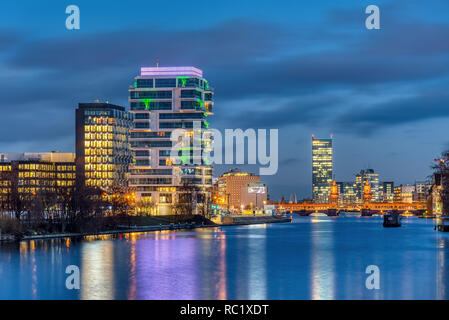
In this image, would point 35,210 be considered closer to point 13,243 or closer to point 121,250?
point 13,243

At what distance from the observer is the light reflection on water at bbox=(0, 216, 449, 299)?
66.4 metres

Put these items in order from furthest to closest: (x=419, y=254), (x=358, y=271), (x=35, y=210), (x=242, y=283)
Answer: (x=35, y=210) < (x=419, y=254) < (x=358, y=271) < (x=242, y=283)

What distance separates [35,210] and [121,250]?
37.9 meters

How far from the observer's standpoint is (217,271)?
284 ft

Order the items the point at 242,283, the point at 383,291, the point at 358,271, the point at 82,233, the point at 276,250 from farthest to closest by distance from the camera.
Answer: the point at 82,233, the point at 276,250, the point at 358,271, the point at 242,283, the point at 383,291

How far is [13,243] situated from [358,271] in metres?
71.9

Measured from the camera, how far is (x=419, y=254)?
11281 cm

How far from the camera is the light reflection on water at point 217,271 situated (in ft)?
218
